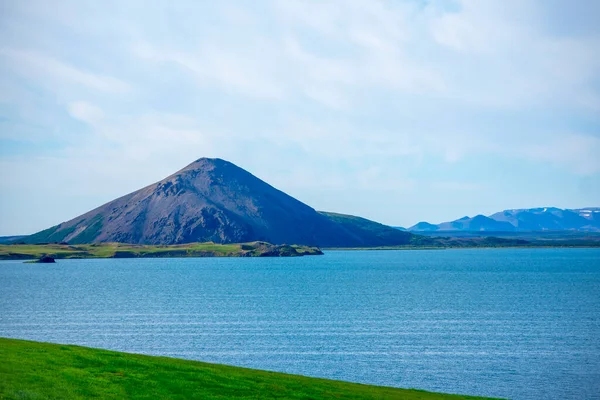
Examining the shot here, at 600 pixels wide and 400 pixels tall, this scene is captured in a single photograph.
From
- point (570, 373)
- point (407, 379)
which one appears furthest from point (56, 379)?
point (570, 373)

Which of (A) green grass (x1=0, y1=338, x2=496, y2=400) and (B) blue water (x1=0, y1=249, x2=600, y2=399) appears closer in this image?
(A) green grass (x1=0, y1=338, x2=496, y2=400)

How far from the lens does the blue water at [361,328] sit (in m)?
61.1

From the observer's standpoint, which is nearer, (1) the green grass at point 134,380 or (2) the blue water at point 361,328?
(1) the green grass at point 134,380

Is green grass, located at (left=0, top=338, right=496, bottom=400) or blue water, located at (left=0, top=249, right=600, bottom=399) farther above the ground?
green grass, located at (left=0, top=338, right=496, bottom=400)

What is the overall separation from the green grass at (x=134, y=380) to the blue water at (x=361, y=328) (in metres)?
18.3

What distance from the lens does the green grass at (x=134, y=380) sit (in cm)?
3014

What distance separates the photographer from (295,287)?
544 feet

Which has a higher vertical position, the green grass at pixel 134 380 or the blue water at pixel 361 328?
the green grass at pixel 134 380

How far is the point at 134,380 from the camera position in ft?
111

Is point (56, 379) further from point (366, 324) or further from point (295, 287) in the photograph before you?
point (295, 287)

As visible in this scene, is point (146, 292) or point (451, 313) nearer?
point (451, 313)

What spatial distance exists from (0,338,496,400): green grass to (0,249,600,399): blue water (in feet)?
60.1

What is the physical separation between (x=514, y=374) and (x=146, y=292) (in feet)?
353

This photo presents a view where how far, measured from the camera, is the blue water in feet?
200
